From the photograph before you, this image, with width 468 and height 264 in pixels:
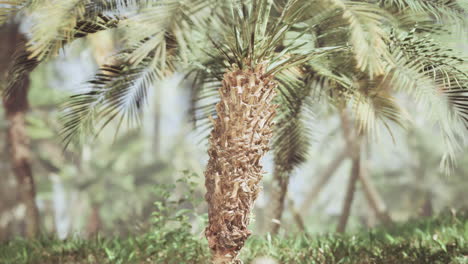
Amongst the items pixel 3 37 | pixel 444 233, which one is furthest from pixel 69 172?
pixel 444 233

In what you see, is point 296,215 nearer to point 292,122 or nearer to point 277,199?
point 277,199

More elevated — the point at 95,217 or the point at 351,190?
the point at 351,190

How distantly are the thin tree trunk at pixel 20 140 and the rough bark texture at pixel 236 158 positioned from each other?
5163 millimetres

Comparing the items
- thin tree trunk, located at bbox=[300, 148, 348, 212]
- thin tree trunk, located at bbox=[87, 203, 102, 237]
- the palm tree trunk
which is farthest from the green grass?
thin tree trunk, located at bbox=[300, 148, 348, 212]

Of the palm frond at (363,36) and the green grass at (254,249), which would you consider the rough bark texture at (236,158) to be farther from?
the green grass at (254,249)

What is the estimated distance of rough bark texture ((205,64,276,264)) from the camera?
189 inches

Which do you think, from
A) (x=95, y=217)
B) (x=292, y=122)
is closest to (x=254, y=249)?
(x=292, y=122)

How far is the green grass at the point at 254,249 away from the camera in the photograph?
20.3ft

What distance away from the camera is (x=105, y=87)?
5.76m

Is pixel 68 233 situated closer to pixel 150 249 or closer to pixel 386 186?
pixel 150 249

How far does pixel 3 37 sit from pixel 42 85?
8.34 m

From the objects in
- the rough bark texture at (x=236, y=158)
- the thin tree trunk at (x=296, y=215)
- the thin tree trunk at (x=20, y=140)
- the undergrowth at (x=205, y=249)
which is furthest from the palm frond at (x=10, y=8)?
the thin tree trunk at (x=296, y=215)

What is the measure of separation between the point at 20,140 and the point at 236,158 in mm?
6564

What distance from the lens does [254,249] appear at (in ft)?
22.2
